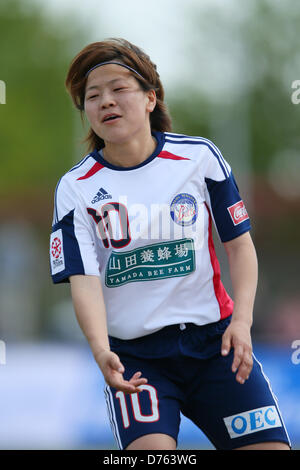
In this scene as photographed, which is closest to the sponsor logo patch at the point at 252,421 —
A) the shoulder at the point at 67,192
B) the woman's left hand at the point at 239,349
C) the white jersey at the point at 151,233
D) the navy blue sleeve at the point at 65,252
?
the woman's left hand at the point at 239,349

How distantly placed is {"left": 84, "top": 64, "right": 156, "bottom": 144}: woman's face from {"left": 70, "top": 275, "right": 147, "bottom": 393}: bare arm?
665 mm

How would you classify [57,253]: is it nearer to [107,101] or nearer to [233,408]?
[107,101]

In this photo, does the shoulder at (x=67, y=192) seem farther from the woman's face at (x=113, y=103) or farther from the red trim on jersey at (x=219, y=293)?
the red trim on jersey at (x=219, y=293)

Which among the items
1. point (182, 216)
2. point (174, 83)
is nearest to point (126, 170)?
point (182, 216)

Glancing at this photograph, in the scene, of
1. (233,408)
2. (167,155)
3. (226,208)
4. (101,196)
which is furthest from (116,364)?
(167,155)

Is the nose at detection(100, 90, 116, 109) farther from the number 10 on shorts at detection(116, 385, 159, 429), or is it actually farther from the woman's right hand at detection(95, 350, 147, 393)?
the number 10 on shorts at detection(116, 385, 159, 429)

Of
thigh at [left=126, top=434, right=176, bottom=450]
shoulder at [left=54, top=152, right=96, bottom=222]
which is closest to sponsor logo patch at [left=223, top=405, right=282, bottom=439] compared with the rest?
thigh at [left=126, top=434, right=176, bottom=450]

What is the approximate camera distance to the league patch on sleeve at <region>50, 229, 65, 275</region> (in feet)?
11.6

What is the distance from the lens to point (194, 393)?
3.50 metres

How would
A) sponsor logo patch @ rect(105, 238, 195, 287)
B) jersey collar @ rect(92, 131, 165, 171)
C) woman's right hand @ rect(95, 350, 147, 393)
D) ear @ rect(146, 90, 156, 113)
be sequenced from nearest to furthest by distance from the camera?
1. woman's right hand @ rect(95, 350, 147, 393)
2. sponsor logo patch @ rect(105, 238, 195, 287)
3. jersey collar @ rect(92, 131, 165, 171)
4. ear @ rect(146, 90, 156, 113)

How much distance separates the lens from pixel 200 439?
8.62 m

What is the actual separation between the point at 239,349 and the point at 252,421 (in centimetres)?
34

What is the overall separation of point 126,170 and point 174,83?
22.8 meters
